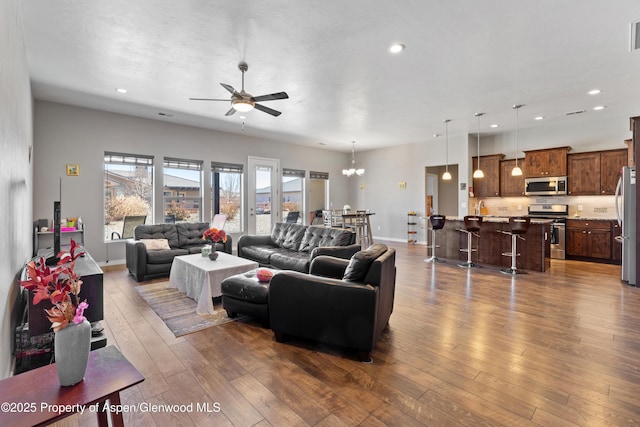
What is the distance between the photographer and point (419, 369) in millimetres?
2359

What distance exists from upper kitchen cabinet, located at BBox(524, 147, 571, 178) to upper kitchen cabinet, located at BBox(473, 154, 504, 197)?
0.63 meters

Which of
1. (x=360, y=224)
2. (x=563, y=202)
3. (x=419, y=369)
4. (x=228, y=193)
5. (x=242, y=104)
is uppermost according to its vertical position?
(x=242, y=104)

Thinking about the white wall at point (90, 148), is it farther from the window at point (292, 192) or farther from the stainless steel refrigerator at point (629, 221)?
the stainless steel refrigerator at point (629, 221)

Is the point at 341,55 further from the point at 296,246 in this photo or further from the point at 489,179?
the point at 489,179

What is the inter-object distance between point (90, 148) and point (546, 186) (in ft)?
31.4

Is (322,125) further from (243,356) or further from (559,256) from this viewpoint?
(559,256)

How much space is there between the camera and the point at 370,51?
354 centimetres

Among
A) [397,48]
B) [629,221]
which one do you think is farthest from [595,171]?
[397,48]

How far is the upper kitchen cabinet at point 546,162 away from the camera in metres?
6.80

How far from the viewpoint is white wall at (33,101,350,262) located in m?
5.30

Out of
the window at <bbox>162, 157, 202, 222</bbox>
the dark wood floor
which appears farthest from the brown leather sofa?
the window at <bbox>162, 157, 202, 222</bbox>

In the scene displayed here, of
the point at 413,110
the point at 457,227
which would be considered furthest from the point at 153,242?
the point at 457,227

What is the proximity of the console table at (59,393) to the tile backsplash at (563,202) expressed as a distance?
330 inches

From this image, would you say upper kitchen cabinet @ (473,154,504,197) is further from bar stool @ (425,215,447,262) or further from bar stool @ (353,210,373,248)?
bar stool @ (353,210,373,248)
